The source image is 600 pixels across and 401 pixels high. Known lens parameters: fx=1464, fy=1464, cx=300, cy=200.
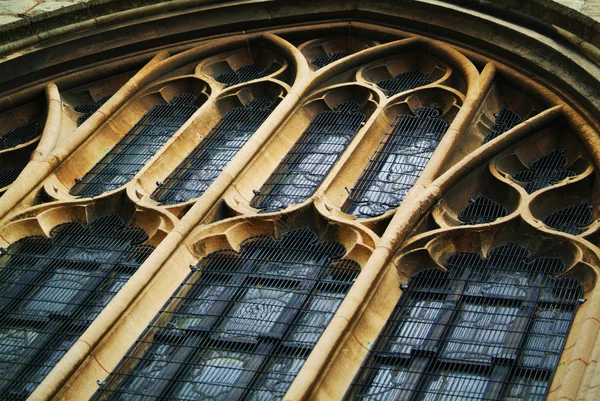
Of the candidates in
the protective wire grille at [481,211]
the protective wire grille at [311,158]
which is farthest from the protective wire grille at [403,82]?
the protective wire grille at [481,211]

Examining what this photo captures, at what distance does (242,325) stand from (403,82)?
4.55m

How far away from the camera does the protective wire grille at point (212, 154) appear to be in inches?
576

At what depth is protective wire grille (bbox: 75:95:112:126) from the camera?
1627cm

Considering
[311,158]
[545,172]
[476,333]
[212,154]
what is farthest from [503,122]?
[476,333]

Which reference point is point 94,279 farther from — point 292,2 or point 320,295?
point 292,2

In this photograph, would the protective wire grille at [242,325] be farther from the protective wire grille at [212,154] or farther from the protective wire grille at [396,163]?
the protective wire grille at [212,154]

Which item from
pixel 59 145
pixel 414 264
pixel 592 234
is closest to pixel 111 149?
pixel 59 145

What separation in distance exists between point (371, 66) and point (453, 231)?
3769 mm

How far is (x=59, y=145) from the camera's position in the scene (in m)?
15.4

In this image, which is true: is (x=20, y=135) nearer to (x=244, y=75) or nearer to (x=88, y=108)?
(x=88, y=108)

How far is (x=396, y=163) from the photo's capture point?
1467cm

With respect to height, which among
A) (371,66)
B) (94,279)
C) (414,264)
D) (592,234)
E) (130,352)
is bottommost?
(130,352)

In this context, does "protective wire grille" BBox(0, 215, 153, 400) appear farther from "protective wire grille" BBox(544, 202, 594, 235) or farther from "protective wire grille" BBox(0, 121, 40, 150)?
"protective wire grille" BBox(544, 202, 594, 235)

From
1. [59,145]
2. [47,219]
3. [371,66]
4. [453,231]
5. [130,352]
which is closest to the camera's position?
[130,352]
